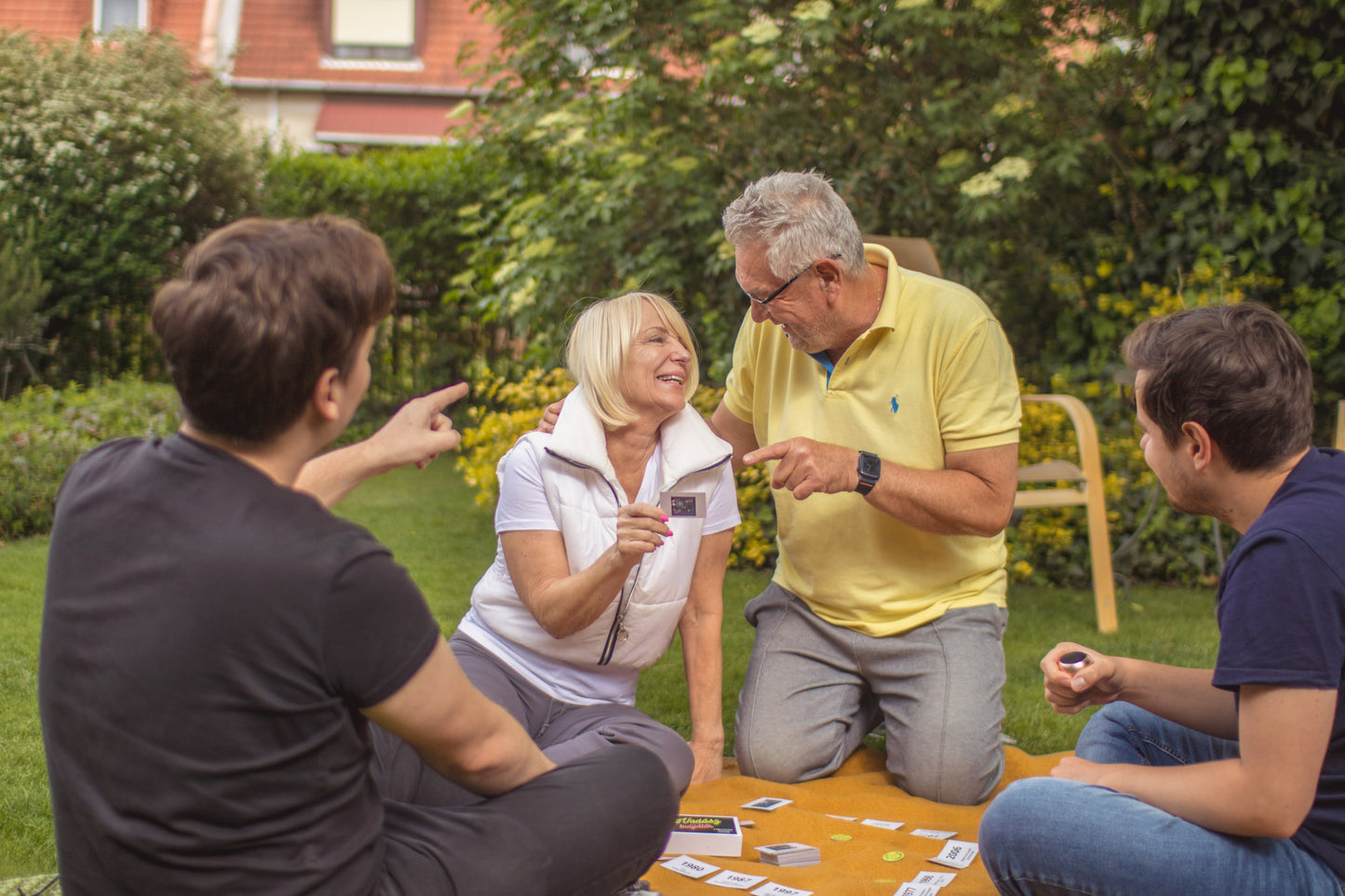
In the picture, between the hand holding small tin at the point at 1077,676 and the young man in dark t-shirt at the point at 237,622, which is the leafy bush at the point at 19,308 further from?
the hand holding small tin at the point at 1077,676

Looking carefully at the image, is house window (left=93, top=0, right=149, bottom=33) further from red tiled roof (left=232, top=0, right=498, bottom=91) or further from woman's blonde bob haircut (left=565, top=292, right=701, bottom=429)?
woman's blonde bob haircut (left=565, top=292, right=701, bottom=429)

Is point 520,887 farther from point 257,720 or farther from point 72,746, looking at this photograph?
point 72,746

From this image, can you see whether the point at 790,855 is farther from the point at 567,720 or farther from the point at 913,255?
the point at 913,255

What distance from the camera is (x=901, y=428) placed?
3326 mm

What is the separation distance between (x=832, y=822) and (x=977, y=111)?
4.73 metres

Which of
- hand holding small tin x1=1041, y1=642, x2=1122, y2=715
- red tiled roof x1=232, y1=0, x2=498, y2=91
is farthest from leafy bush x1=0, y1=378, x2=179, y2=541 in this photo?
red tiled roof x1=232, y1=0, x2=498, y2=91

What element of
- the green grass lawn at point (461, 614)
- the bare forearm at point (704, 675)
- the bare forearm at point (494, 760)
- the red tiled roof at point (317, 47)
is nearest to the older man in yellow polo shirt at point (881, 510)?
the bare forearm at point (704, 675)

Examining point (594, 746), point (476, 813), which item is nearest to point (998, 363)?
point (594, 746)

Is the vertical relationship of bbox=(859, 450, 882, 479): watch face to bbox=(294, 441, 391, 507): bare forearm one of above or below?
below

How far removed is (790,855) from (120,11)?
1750cm

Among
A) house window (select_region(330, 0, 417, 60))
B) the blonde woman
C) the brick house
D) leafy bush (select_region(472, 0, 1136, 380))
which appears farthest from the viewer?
house window (select_region(330, 0, 417, 60))

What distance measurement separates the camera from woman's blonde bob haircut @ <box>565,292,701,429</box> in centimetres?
305

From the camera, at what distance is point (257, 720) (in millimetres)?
1499

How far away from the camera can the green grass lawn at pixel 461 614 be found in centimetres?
312
